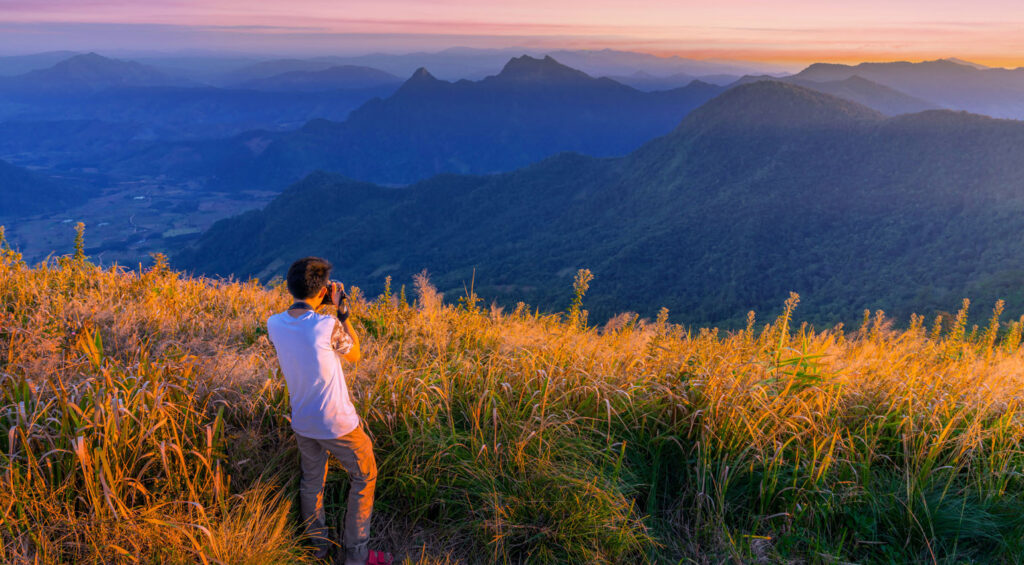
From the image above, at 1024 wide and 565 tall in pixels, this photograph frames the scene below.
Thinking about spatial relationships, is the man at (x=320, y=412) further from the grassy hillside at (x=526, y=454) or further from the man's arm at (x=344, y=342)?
the grassy hillside at (x=526, y=454)

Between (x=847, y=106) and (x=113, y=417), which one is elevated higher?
(x=847, y=106)

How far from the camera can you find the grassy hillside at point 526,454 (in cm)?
258

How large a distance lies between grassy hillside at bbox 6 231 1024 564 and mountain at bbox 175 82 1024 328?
37.6m

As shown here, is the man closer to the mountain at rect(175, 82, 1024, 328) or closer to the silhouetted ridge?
the mountain at rect(175, 82, 1024, 328)

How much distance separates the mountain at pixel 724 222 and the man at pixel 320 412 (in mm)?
38287

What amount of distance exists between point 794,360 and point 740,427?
0.72 metres

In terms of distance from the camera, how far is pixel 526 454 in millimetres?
3068

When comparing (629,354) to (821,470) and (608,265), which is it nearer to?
(821,470)

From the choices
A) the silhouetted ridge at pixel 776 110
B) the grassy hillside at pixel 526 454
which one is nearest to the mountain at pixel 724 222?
the silhouetted ridge at pixel 776 110

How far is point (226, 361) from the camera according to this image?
3596 millimetres

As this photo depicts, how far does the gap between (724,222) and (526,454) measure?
4692 inches

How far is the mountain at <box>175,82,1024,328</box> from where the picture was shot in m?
77.2

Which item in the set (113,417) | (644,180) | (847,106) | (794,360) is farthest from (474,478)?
(847,106)

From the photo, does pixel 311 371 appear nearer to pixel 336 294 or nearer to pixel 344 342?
pixel 344 342
